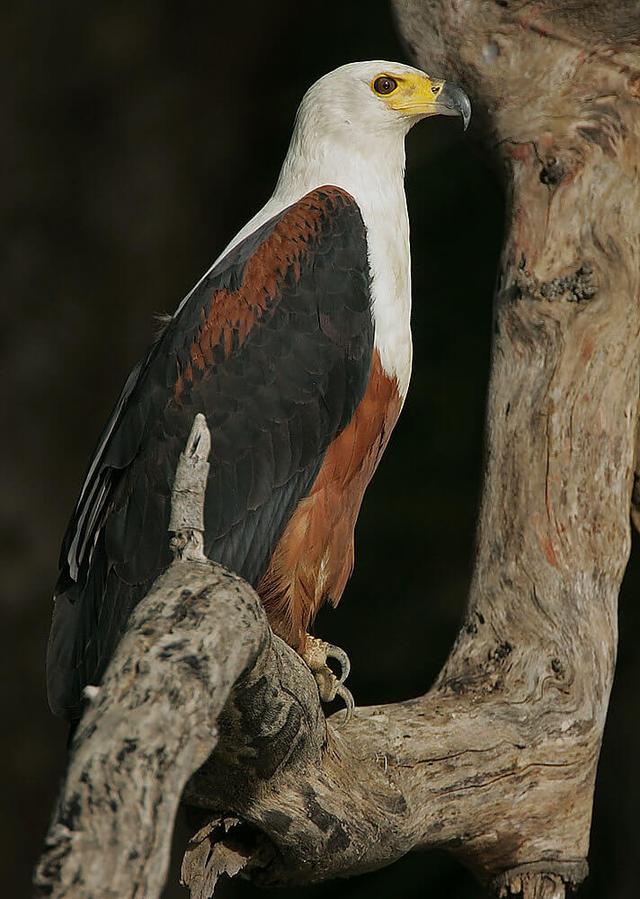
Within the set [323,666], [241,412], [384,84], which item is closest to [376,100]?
[384,84]

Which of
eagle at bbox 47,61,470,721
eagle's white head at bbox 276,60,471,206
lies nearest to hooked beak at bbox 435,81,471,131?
eagle's white head at bbox 276,60,471,206

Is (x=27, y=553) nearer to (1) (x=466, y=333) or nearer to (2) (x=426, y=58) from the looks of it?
(1) (x=466, y=333)

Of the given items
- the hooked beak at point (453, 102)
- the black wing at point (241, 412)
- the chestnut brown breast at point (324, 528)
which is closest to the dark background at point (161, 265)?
the hooked beak at point (453, 102)

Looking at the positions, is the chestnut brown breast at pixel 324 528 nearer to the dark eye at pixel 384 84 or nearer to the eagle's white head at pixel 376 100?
the eagle's white head at pixel 376 100

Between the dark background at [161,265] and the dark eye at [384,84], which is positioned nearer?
the dark eye at [384,84]

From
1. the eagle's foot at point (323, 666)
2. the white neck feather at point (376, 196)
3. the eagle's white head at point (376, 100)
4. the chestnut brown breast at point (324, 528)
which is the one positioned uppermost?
the eagle's white head at point (376, 100)

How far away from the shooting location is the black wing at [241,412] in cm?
315

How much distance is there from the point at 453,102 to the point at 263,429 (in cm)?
123

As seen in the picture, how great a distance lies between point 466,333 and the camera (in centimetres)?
625

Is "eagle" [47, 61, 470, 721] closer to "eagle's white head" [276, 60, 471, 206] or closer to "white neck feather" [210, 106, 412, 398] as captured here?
"white neck feather" [210, 106, 412, 398]

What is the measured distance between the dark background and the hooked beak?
2.62 m

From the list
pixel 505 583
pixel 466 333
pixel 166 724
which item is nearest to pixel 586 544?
pixel 505 583

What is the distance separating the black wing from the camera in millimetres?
3152

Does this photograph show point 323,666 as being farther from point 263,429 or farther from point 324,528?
point 263,429
